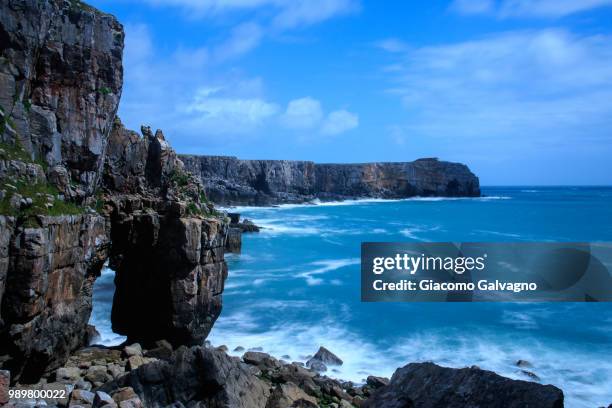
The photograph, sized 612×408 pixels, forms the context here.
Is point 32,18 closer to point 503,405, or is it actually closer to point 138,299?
point 138,299

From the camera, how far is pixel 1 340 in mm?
15266

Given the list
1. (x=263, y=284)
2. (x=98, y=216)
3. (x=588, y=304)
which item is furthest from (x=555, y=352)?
(x=98, y=216)

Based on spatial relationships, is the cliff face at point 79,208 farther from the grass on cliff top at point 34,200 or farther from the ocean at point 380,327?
the ocean at point 380,327

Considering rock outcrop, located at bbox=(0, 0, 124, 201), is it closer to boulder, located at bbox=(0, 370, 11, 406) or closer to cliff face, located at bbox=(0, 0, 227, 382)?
cliff face, located at bbox=(0, 0, 227, 382)

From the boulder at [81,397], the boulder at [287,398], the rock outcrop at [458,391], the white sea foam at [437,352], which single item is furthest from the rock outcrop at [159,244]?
the rock outcrop at [458,391]

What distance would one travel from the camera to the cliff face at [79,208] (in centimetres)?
1580

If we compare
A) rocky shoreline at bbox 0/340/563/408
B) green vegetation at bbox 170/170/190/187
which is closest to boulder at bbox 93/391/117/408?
rocky shoreline at bbox 0/340/563/408

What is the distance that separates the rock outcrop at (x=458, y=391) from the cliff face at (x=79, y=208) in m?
11.7

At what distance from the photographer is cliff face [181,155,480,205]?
114438mm

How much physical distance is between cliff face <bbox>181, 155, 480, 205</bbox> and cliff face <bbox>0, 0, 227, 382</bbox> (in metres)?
81.9

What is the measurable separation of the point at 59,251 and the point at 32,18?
27.2ft

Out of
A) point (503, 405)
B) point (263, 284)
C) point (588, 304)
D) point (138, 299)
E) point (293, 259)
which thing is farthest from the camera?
point (293, 259)

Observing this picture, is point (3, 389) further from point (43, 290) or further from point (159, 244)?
point (159, 244)

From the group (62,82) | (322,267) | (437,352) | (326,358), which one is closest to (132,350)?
(326,358)
